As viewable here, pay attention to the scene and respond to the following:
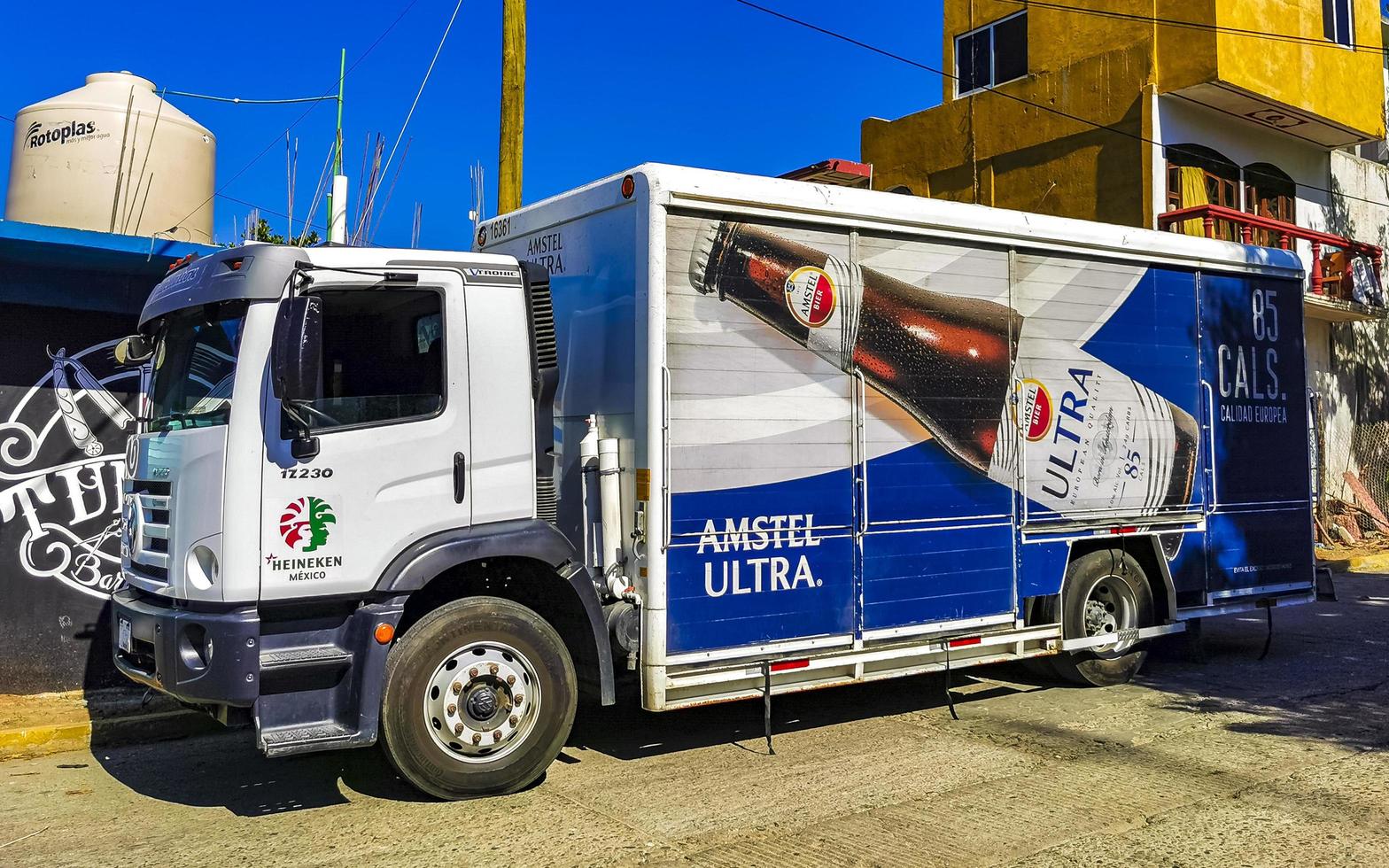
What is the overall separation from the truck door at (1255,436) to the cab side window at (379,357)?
237 inches

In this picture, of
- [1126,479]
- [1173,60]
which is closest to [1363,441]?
[1173,60]

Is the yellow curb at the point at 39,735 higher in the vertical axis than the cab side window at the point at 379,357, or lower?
lower

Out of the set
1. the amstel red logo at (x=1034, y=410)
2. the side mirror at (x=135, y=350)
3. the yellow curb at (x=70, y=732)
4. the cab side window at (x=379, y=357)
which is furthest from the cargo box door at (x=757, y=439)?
the yellow curb at (x=70, y=732)

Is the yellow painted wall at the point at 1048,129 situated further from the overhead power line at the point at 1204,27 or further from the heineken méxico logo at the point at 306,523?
the heineken méxico logo at the point at 306,523

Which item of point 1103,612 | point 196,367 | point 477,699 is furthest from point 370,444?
point 1103,612

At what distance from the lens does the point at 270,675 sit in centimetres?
550

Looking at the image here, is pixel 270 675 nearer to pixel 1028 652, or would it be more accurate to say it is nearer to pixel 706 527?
pixel 706 527

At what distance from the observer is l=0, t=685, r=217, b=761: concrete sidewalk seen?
7.11 meters

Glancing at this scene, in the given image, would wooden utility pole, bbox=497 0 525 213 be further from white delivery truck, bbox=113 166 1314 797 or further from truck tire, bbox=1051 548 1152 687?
truck tire, bbox=1051 548 1152 687

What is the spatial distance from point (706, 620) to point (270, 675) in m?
2.28

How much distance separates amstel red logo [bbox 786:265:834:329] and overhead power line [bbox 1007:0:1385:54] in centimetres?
1410

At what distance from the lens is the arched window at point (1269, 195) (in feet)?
67.8

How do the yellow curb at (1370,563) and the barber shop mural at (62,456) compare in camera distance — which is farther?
the yellow curb at (1370,563)

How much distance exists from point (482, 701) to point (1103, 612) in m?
4.80
